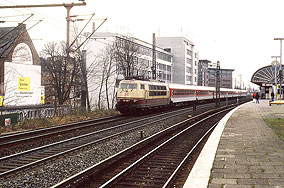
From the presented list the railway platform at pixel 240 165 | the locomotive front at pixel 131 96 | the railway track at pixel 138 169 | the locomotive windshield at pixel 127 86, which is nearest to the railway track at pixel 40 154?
the railway track at pixel 138 169

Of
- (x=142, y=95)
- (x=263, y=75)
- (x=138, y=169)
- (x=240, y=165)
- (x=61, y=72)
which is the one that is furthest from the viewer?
(x=263, y=75)

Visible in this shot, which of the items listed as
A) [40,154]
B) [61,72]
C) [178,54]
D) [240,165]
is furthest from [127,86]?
[178,54]

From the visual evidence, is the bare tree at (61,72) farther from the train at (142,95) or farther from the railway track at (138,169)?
the railway track at (138,169)

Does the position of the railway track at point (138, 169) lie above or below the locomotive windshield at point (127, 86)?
below

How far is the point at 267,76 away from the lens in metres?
91.5

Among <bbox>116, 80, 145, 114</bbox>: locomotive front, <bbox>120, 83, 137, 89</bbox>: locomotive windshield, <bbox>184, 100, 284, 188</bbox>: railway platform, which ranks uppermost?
<bbox>120, 83, 137, 89</bbox>: locomotive windshield

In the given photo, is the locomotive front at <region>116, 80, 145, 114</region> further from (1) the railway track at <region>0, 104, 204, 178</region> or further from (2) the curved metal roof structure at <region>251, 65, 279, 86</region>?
(2) the curved metal roof structure at <region>251, 65, 279, 86</region>

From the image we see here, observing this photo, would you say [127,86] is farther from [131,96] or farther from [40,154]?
[40,154]

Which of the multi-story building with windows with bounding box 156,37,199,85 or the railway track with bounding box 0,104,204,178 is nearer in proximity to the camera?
the railway track with bounding box 0,104,204,178

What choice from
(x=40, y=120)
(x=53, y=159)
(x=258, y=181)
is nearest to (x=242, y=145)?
(x=258, y=181)

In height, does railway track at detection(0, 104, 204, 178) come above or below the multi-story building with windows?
below

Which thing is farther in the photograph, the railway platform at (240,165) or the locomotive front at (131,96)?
the locomotive front at (131,96)

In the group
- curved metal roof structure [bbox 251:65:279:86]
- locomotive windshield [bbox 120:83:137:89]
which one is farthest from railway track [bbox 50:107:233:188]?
curved metal roof structure [bbox 251:65:279:86]

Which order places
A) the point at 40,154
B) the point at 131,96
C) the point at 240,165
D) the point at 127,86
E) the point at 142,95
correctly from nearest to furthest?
the point at 240,165
the point at 40,154
the point at 131,96
the point at 142,95
the point at 127,86
